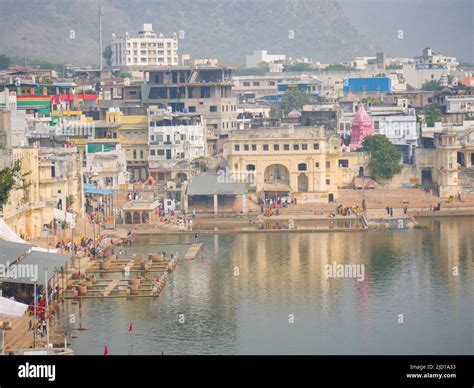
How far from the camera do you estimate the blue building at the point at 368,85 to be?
97.3 m

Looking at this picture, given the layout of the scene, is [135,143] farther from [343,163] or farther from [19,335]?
[19,335]

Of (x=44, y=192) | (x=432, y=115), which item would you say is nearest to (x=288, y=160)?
(x=44, y=192)

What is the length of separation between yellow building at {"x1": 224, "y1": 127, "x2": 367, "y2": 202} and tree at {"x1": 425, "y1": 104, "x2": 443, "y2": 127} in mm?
13078

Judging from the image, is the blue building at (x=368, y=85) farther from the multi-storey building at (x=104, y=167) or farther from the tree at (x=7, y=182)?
the tree at (x=7, y=182)

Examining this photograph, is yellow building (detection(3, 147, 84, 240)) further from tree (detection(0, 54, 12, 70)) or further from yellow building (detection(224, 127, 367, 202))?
tree (detection(0, 54, 12, 70))

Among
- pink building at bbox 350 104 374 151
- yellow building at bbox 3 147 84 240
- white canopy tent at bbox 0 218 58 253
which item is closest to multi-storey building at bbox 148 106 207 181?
pink building at bbox 350 104 374 151

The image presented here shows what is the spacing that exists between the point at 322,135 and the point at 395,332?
24.9 metres

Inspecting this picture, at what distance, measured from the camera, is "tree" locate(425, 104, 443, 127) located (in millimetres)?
73131

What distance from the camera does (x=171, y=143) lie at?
65.1 m

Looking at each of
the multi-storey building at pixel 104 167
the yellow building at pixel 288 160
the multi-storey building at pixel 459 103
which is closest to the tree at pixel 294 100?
the multi-storey building at pixel 459 103

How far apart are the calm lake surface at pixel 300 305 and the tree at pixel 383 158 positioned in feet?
38.5

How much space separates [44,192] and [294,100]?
1813 inches
